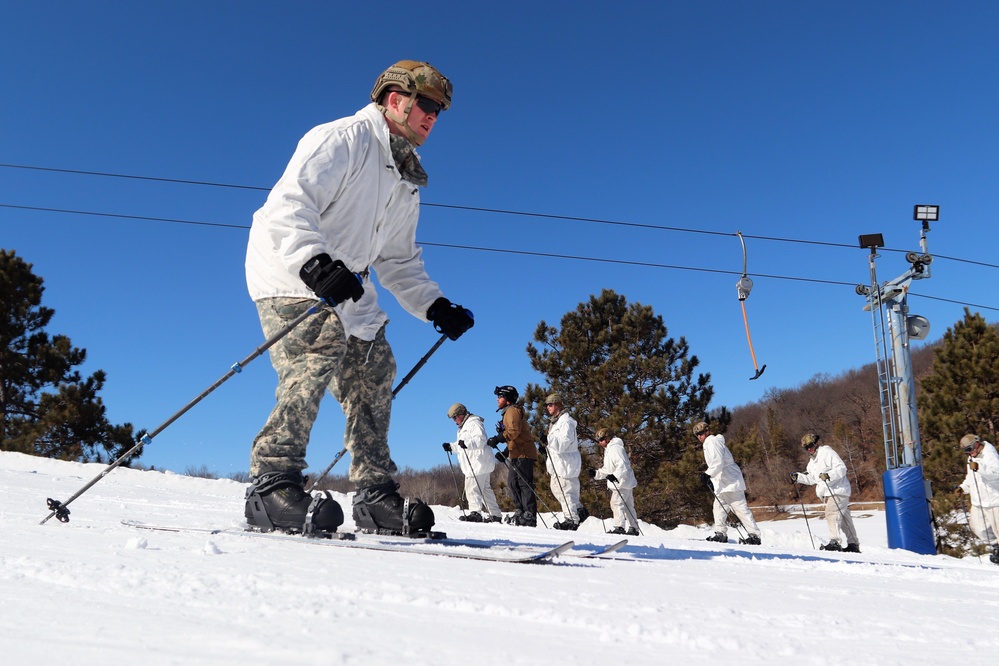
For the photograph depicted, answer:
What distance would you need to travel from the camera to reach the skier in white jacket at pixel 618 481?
33.2 feet

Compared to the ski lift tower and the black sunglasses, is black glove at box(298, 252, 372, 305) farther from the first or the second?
the ski lift tower

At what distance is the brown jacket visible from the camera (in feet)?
32.7

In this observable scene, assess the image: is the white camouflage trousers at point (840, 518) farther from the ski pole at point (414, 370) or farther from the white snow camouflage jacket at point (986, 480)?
the ski pole at point (414, 370)

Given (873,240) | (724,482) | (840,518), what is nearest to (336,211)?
(724,482)

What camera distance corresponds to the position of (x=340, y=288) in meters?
2.46

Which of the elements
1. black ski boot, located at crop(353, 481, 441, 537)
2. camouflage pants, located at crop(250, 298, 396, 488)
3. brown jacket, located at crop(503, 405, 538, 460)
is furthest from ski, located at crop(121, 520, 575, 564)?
brown jacket, located at crop(503, 405, 538, 460)

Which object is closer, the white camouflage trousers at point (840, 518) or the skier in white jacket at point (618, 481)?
the white camouflage trousers at point (840, 518)

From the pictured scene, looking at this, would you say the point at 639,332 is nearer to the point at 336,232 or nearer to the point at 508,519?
the point at 508,519

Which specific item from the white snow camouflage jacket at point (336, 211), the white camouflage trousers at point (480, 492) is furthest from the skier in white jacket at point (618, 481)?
the white snow camouflage jacket at point (336, 211)

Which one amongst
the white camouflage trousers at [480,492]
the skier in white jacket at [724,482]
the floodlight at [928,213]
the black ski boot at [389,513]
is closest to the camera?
the black ski boot at [389,513]

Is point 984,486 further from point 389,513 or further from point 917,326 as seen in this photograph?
point 389,513

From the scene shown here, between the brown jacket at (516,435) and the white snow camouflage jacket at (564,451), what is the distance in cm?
37

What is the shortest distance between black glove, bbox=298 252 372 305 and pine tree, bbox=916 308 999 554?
1789 cm

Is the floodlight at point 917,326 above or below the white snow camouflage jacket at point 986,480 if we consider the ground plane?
above
